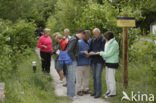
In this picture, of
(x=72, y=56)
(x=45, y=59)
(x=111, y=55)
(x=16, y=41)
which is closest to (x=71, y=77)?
(x=72, y=56)

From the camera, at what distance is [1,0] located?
17.8m

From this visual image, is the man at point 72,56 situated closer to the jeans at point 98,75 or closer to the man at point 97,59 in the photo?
the man at point 97,59

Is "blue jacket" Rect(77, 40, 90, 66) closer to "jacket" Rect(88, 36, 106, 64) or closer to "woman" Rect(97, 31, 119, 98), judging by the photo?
"jacket" Rect(88, 36, 106, 64)

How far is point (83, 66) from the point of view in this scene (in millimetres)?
8062

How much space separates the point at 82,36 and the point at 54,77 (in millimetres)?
3691

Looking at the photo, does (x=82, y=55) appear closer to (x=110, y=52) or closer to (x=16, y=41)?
(x=110, y=52)

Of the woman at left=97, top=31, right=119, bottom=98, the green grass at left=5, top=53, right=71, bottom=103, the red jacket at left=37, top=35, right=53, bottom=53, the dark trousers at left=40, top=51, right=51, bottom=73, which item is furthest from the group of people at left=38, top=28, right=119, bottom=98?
the dark trousers at left=40, top=51, right=51, bottom=73

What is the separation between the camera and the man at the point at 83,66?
801 cm

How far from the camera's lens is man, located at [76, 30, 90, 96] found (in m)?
8.01

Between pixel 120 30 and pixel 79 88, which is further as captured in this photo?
pixel 120 30

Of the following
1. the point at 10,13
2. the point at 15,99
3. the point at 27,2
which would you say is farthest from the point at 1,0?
the point at 15,99

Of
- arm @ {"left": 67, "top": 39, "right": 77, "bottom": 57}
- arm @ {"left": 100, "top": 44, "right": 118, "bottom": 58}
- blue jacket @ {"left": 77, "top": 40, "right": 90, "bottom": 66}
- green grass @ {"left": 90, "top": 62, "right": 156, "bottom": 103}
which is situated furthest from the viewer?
blue jacket @ {"left": 77, "top": 40, "right": 90, "bottom": 66}

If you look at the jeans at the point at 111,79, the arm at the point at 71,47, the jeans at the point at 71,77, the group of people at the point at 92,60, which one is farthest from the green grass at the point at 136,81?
Answer: the arm at the point at 71,47

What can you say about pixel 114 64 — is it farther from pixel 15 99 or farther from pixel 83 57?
pixel 15 99
